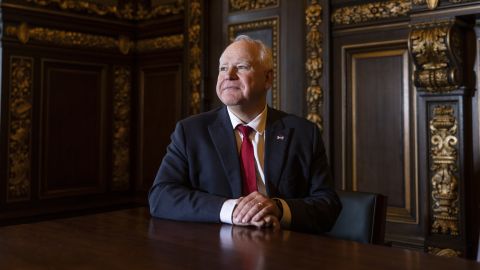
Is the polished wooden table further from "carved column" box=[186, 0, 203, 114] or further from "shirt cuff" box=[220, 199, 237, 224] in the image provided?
"carved column" box=[186, 0, 203, 114]

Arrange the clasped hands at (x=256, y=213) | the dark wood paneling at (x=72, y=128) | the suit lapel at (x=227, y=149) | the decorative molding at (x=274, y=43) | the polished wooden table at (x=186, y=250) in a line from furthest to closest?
the dark wood paneling at (x=72, y=128) → the decorative molding at (x=274, y=43) → the suit lapel at (x=227, y=149) → the clasped hands at (x=256, y=213) → the polished wooden table at (x=186, y=250)

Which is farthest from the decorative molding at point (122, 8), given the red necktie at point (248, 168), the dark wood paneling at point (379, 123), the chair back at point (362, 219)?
the chair back at point (362, 219)

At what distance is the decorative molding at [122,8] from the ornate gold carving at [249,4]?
0.64 m

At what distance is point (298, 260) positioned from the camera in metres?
1.17

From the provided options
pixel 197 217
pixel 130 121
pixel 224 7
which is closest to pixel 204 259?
pixel 197 217

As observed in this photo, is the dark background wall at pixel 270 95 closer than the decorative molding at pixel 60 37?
Yes

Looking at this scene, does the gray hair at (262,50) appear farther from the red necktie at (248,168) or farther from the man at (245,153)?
the red necktie at (248,168)

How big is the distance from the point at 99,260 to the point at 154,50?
11.2ft

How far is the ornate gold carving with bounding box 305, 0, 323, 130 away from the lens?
3.30 metres

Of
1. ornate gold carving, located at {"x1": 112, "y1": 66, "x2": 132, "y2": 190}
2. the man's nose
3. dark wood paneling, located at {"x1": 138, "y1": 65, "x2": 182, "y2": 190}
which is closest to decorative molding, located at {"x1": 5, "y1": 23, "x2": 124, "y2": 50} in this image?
ornate gold carving, located at {"x1": 112, "y1": 66, "x2": 132, "y2": 190}

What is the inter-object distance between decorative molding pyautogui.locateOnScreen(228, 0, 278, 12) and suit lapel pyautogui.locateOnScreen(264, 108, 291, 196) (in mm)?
1700

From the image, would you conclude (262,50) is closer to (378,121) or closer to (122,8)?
(378,121)

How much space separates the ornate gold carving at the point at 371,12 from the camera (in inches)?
118

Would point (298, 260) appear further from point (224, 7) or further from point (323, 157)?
point (224, 7)
